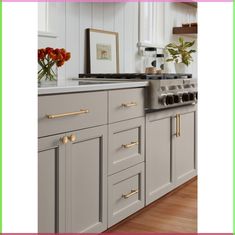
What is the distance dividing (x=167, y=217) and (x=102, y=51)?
132 centimetres

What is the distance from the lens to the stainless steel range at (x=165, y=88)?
2529mm

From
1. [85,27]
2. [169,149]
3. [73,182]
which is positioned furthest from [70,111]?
[85,27]

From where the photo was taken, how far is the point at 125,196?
237cm

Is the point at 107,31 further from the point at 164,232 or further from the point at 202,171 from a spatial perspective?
the point at 202,171

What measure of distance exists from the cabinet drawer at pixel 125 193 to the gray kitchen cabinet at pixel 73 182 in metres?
0.07

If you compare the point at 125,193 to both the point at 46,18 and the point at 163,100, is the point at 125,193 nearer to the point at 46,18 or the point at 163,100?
the point at 163,100

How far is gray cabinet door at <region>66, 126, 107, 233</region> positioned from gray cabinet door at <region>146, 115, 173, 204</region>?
0.52m

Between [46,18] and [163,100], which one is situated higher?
[46,18]

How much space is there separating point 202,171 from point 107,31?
2.97 meters

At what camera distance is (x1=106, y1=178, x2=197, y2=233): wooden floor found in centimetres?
238

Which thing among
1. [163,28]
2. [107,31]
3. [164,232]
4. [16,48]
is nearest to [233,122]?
[16,48]

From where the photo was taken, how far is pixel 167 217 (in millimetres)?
2562

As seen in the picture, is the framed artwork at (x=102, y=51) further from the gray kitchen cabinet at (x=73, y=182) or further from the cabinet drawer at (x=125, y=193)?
the gray kitchen cabinet at (x=73, y=182)

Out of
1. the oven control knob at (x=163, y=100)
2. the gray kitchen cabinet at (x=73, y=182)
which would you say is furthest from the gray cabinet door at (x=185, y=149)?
the gray kitchen cabinet at (x=73, y=182)
